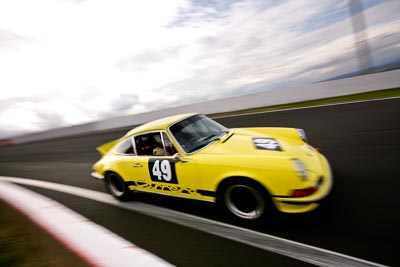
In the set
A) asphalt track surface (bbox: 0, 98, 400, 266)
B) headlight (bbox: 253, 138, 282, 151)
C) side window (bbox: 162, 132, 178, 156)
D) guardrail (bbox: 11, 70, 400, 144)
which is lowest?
asphalt track surface (bbox: 0, 98, 400, 266)

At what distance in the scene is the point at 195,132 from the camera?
151 inches

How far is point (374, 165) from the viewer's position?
395 centimetres

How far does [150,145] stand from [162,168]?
0.51 m

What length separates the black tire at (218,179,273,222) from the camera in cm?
290

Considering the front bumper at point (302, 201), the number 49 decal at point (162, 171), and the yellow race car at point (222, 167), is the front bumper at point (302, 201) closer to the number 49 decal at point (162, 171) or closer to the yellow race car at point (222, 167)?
the yellow race car at point (222, 167)

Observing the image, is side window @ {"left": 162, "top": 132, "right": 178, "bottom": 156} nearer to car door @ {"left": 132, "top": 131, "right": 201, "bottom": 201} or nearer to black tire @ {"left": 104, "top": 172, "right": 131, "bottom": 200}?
car door @ {"left": 132, "top": 131, "right": 201, "bottom": 201}

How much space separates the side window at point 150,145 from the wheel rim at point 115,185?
0.77 m

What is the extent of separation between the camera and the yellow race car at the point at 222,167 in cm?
280

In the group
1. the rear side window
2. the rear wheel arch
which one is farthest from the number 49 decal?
the rear wheel arch

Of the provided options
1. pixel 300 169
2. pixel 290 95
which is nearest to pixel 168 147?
pixel 300 169

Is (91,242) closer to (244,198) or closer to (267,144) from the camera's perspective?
(244,198)

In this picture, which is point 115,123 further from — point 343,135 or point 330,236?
point 330,236

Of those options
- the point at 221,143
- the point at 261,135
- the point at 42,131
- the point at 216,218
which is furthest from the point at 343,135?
the point at 42,131

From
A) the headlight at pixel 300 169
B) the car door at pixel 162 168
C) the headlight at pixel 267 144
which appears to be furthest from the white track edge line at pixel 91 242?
the headlight at pixel 267 144
